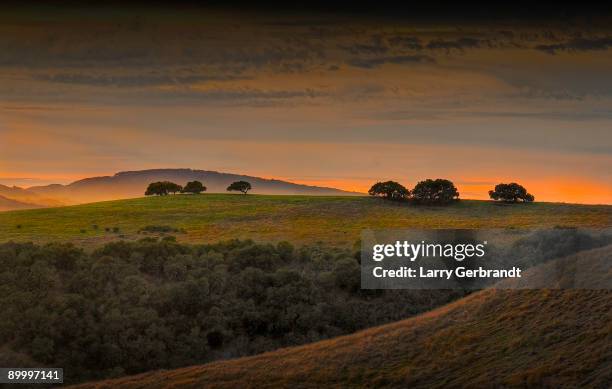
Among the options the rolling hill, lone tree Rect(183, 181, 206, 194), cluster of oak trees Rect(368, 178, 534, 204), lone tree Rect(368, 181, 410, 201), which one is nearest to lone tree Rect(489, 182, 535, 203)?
cluster of oak trees Rect(368, 178, 534, 204)

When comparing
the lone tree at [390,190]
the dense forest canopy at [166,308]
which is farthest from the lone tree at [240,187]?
the dense forest canopy at [166,308]

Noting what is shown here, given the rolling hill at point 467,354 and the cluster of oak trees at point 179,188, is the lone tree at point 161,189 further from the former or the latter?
the rolling hill at point 467,354

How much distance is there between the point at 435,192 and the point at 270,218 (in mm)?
24302

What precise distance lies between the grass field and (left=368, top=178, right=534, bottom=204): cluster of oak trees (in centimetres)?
231

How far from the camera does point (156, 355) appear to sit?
38.7 m

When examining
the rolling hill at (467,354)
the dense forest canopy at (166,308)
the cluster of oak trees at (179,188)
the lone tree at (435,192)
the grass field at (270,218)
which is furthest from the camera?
Answer: the cluster of oak trees at (179,188)

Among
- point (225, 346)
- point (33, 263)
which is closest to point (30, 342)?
point (225, 346)

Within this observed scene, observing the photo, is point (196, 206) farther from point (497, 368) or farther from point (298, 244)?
point (497, 368)

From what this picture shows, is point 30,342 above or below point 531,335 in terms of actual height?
Answer: below

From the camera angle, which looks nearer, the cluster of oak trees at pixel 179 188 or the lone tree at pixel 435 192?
the lone tree at pixel 435 192

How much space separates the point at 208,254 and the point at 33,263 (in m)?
14.6

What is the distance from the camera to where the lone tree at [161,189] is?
123875mm

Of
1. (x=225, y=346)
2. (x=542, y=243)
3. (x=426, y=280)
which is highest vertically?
(x=542, y=243)

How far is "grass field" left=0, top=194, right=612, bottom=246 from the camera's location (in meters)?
87.3
